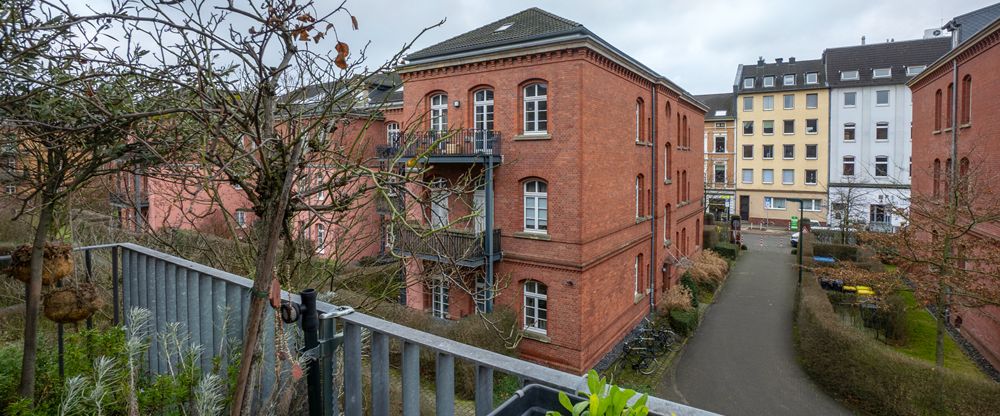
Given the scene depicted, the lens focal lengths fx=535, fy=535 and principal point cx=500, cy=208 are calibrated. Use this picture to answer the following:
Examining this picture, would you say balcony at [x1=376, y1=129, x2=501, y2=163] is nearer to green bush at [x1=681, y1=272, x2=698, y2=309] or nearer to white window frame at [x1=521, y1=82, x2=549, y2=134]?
white window frame at [x1=521, y1=82, x2=549, y2=134]

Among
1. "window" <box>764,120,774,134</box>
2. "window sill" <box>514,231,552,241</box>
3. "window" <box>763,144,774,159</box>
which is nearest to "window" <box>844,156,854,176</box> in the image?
"window" <box>763,144,774,159</box>

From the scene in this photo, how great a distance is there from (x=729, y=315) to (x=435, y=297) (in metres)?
11.6

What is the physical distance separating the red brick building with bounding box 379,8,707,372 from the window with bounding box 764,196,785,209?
112ft

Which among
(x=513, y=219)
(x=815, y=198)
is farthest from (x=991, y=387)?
(x=815, y=198)

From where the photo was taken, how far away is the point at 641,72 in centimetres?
1784

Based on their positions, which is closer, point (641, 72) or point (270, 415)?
point (270, 415)

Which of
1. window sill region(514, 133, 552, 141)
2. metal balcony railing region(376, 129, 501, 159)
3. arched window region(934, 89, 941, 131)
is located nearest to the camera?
window sill region(514, 133, 552, 141)

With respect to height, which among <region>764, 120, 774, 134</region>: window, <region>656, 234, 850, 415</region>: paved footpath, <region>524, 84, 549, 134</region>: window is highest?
<region>764, 120, 774, 134</region>: window

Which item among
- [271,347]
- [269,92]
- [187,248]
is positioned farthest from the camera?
[187,248]

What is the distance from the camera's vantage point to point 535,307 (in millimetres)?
15328

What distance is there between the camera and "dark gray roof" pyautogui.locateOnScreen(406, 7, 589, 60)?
1412cm

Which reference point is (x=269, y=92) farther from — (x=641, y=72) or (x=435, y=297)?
(x=641, y=72)

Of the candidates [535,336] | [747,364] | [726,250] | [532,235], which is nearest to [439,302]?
[535,336]

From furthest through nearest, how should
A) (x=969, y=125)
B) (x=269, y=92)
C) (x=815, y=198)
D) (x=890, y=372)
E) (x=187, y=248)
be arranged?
(x=815, y=198) → (x=969, y=125) → (x=890, y=372) → (x=187, y=248) → (x=269, y=92)
